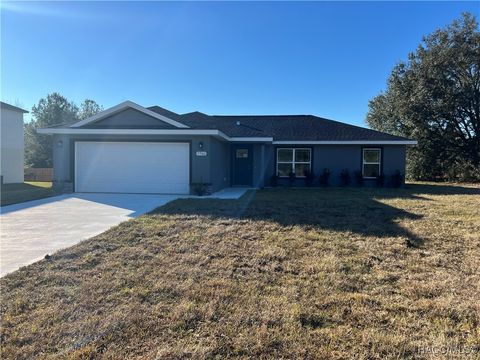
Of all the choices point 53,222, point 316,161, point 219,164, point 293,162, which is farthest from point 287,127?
point 53,222

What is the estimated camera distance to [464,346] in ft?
9.03

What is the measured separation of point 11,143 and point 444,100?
26.0m

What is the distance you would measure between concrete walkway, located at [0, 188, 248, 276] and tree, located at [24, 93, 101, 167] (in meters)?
26.4

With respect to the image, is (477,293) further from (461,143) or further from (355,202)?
(461,143)

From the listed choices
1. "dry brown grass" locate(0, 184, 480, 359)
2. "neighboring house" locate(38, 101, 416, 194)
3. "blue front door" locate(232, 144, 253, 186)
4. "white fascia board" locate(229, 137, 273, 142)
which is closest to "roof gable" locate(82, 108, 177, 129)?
"neighboring house" locate(38, 101, 416, 194)

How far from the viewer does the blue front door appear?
17.4 m

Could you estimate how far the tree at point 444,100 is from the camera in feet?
67.5

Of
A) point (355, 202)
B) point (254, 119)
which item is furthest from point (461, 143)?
point (355, 202)

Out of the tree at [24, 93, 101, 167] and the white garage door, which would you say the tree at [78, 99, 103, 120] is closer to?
the tree at [24, 93, 101, 167]

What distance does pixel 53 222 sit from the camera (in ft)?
24.2

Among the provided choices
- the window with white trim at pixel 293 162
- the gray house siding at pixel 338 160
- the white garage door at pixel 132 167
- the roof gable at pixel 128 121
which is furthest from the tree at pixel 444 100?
the roof gable at pixel 128 121

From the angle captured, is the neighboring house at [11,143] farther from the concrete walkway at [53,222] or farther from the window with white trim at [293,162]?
the window with white trim at [293,162]

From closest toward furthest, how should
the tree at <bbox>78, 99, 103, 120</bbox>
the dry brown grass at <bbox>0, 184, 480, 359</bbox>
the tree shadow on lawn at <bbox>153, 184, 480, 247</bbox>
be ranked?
1. the dry brown grass at <bbox>0, 184, 480, 359</bbox>
2. the tree shadow on lawn at <bbox>153, 184, 480, 247</bbox>
3. the tree at <bbox>78, 99, 103, 120</bbox>

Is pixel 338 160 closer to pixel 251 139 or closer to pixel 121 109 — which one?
pixel 251 139
